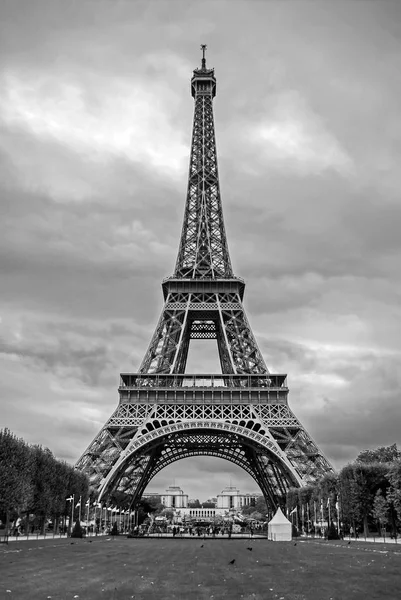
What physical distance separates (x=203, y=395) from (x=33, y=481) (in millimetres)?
22219

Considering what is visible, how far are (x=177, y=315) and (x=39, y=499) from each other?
30.1 metres

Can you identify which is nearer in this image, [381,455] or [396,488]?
[396,488]

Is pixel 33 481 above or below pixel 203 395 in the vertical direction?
below

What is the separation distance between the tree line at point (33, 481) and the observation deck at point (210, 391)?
38.2ft

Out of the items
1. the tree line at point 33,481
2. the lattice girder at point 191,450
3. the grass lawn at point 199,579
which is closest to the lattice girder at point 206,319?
the lattice girder at point 191,450

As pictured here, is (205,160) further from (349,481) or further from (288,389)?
(349,481)

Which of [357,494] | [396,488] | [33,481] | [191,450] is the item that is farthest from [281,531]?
[191,450]

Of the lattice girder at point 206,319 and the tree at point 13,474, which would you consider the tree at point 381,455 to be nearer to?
the lattice girder at point 206,319

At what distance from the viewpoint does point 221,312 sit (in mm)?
79938

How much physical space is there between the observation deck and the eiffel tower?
12 cm

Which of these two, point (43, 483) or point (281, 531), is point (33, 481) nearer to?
point (43, 483)

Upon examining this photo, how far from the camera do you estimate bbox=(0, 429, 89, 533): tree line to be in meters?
49.1

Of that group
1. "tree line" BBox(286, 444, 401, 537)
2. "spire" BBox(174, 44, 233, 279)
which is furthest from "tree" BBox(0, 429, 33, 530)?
"spire" BBox(174, 44, 233, 279)

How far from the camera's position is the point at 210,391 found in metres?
72.8
